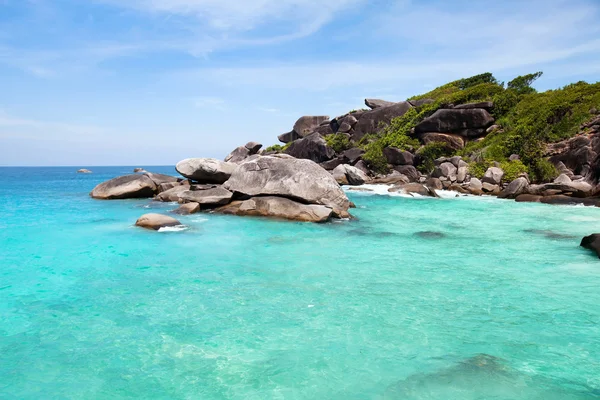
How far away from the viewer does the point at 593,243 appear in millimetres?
11656

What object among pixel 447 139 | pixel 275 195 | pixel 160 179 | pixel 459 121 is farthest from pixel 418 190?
pixel 160 179

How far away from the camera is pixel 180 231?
1457cm

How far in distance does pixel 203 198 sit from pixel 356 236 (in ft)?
28.3

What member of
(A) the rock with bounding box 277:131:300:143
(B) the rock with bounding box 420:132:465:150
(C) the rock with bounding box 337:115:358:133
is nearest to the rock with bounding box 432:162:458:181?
(B) the rock with bounding box 420:132:465:150

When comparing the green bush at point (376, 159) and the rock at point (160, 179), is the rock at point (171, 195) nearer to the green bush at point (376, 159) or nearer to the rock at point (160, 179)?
the rock at point (160, 179)

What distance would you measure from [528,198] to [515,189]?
1962 mm

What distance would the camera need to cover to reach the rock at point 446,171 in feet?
110

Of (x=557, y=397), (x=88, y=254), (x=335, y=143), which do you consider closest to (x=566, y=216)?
(x=557, y=397)

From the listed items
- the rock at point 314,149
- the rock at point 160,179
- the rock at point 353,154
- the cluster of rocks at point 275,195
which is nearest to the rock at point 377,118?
the rock at point 314,149

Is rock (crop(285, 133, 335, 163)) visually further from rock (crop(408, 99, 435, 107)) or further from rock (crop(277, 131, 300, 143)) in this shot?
rock (crop(408, 99, 435, 107))

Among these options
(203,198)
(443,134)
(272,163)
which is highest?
(443,134)

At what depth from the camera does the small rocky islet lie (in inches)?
725

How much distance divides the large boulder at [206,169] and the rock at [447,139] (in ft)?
75.9

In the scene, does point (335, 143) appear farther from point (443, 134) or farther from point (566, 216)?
point (566, 216)
